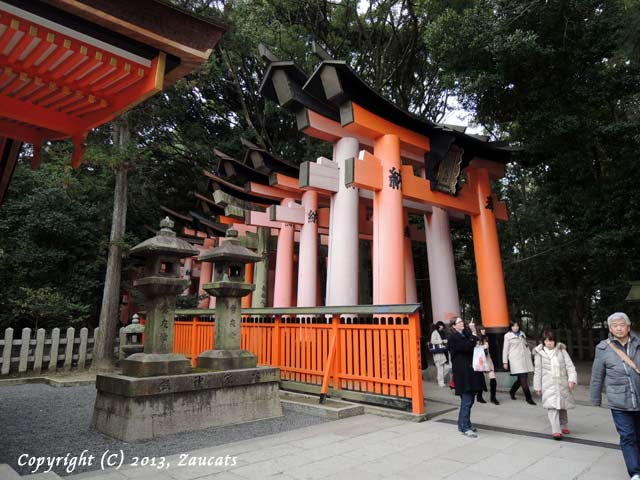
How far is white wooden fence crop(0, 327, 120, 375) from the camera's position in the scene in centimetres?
1168

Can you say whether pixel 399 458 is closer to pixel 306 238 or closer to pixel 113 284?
pixel 306 238

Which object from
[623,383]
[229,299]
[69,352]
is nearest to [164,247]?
[229,299]

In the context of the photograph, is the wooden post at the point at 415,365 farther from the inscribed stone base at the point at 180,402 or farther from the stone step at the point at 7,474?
the stone step at the point at 7,474

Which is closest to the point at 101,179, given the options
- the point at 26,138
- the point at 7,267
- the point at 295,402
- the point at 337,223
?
the point at 7,267

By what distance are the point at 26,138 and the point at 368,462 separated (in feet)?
18.1

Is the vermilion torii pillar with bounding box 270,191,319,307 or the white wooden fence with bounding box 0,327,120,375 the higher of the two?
the vermilion torii pillar with bounding box 270,191,319,307

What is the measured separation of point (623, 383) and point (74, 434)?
6.55m

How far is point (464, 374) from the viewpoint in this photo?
5.23m

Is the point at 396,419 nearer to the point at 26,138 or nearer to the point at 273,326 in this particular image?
the point at 273,326

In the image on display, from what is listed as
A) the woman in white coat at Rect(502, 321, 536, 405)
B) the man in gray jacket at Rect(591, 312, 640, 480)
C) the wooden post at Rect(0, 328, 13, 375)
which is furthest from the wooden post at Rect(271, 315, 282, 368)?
the wooden post at Rect(0, 328, 13, 375)

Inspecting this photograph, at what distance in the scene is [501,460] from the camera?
14.2 feet

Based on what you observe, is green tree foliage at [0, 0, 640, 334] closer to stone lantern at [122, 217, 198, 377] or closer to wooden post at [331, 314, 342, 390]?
wooden post at [331, 314, 342, 390]

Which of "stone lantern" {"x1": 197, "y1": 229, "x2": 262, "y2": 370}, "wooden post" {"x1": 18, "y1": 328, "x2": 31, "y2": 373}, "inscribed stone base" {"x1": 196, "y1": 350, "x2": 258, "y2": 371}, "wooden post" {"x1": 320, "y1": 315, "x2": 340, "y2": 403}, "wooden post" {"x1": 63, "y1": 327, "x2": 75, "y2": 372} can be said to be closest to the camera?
"inscribed stone base" {"x1": 196, "y1": 350, "x2": 258, "y2": 371}

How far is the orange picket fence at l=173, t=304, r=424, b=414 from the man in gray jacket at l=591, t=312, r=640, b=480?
2.46m
